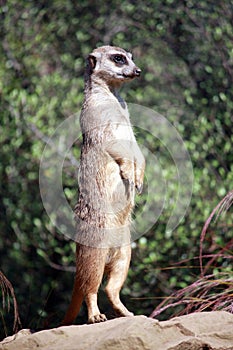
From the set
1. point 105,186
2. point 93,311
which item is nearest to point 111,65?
point 105,186

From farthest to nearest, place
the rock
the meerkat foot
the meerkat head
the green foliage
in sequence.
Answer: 1. the green foliage
2. the meerkat head
3. the meerkat foot
4. the rock

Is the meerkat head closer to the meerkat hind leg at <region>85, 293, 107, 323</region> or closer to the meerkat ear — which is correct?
the meerkat ear

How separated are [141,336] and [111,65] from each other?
162cm

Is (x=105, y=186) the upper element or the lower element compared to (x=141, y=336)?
upper

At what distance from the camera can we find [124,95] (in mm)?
7648

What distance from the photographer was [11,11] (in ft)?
25.8

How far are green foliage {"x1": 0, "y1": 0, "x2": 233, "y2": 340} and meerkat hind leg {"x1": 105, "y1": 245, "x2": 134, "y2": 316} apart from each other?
2600mm

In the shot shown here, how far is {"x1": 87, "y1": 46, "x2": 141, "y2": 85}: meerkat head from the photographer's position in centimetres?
466

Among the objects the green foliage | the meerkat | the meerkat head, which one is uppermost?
the meerkat head

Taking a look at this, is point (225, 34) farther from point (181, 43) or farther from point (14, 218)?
point (14, 218)

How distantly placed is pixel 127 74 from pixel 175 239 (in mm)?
2840

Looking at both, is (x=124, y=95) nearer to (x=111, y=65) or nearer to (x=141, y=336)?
(x=111, y=65)

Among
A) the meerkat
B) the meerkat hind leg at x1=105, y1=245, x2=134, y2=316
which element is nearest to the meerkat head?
the meerkat

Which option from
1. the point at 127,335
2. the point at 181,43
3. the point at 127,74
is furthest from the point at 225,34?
the point at 127,335
